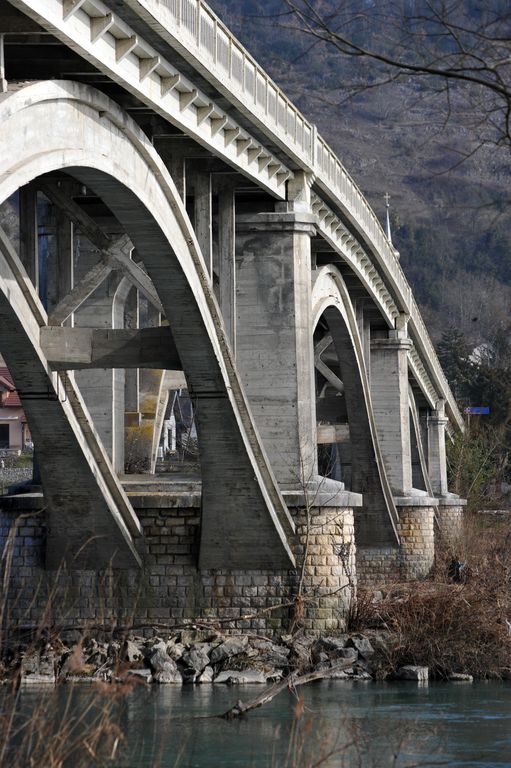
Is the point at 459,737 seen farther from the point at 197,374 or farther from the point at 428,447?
the point at 428,447

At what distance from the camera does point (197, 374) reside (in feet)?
73.5

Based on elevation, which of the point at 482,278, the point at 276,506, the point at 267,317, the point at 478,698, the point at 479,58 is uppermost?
the point at 482,278

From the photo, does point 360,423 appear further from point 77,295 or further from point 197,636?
point 77,295

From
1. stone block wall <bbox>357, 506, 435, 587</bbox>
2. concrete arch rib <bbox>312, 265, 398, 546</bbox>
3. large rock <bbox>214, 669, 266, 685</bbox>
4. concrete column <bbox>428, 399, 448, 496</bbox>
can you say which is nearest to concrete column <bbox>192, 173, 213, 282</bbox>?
large rock <bbox>214, 669, 266, 685</bbox>

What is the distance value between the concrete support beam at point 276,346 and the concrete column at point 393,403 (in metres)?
18.2

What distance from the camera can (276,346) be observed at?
1014 inches

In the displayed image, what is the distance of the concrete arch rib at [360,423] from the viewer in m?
34.8

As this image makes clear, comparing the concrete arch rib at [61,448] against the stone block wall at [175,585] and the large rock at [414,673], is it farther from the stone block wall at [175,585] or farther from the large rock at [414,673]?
the large rock at [414,673]

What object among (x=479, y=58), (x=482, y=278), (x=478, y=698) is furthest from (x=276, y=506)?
(x=482, y=278)

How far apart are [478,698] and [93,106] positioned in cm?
1025

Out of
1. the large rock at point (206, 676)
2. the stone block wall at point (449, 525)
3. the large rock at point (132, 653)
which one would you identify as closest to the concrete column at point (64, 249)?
the large rock at point (132, 653)

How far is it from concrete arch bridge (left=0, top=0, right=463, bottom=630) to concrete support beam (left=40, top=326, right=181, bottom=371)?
0.03 m

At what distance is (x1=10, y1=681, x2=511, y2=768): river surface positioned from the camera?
614 inches

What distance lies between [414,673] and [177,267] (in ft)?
25.7
